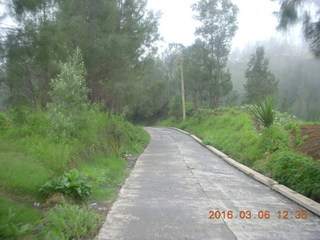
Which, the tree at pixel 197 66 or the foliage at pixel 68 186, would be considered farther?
the tree at pixel 197 66

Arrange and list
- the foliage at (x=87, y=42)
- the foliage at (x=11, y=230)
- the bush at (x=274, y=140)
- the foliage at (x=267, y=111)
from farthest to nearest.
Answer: the foliage at (x=267, y=111) < the bush at (x=274, y=140) < the foliage at (x=87, y=42) < the foliage at (x=11, y=230)

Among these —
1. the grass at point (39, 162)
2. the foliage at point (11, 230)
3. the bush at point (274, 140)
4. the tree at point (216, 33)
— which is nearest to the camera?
the foliage at point (11, 230)

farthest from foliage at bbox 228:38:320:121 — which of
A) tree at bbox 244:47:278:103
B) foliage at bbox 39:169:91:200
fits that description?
foliage at bbox 39:169:91:200

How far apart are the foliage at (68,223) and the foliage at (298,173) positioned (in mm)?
4612

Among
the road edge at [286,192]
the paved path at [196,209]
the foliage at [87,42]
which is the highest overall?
the foliage at [87,42]

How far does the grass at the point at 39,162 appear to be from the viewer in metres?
4.25

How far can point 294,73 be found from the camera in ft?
247

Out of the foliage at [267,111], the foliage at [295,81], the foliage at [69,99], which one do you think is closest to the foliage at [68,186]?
the foliage at [69,99]

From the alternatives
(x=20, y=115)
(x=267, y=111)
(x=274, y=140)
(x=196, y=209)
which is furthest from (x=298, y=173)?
(x=20, y=115)

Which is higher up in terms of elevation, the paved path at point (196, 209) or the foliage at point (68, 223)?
the foliage at point (68, 223)

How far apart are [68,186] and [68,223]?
48.4 inches
